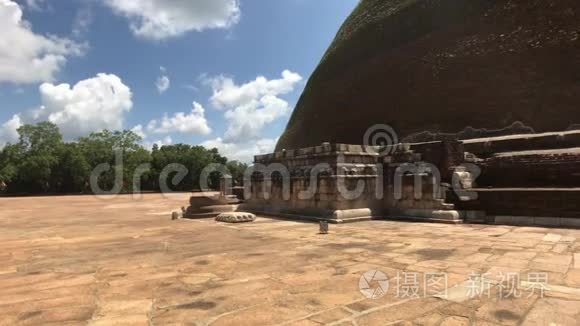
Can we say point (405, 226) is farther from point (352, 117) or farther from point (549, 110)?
point (352, 117)

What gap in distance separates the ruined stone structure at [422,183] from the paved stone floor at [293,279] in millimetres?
1244

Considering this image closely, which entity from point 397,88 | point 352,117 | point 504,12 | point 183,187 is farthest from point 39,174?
point 504,12

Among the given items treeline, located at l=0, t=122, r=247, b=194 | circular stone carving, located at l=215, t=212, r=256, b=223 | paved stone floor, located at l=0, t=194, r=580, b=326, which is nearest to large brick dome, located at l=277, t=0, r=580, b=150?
paved stone floor, located at l=0, t=194, r=580, b=326

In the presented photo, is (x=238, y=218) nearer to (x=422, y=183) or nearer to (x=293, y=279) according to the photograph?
(x=422, y=183)

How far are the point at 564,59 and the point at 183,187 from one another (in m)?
31.2

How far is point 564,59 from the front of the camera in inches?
493

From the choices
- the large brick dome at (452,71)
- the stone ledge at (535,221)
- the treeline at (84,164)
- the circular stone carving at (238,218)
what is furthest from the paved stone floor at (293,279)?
the treeline at (84,164)

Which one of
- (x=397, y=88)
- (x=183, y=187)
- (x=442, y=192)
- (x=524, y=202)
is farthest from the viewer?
(x=183, y=187)

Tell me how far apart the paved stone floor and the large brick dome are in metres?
8.62

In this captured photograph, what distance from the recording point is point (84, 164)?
31.3 m

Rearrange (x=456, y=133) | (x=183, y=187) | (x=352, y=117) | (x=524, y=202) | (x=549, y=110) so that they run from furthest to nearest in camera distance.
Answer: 1. (x=183, y=187)
2. (x=352, y=117)
3. (x=456, y=133)
4. (x=549, y=110)
5. (x=524, y=202)

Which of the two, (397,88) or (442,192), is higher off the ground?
(397,88)

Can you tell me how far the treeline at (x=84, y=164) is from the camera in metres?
31.1

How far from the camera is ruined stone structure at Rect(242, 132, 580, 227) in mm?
7109
